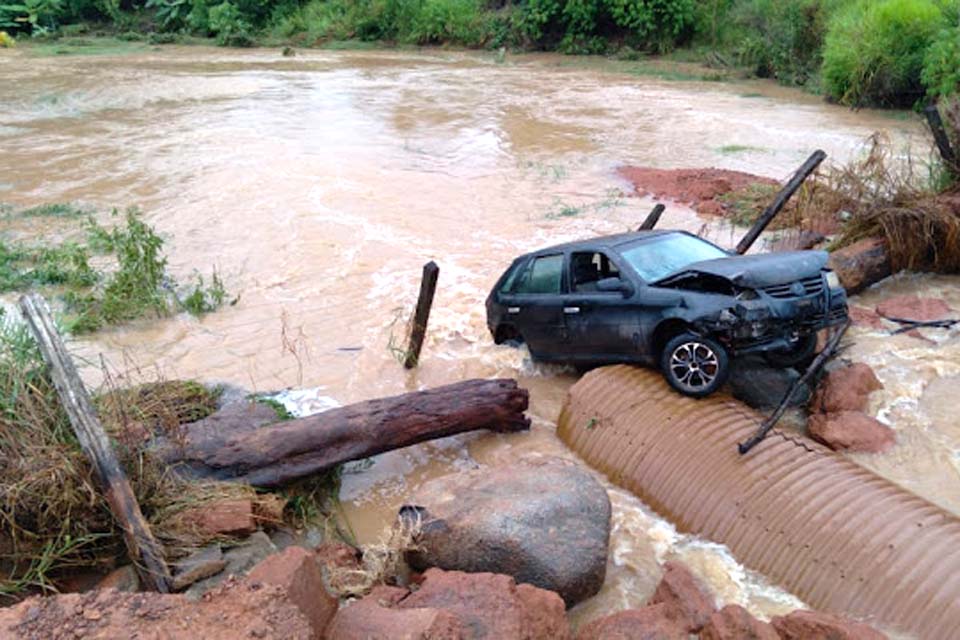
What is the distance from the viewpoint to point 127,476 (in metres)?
6.26

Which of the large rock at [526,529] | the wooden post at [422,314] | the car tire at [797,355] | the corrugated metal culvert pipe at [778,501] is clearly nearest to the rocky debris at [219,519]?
the large rock at [526,529]

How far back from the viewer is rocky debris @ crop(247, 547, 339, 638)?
15.8 ft

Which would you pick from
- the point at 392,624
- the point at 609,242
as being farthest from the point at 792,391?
the point at 392,624

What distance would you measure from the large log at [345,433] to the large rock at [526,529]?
1.15 m

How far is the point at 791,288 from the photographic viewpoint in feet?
25.4

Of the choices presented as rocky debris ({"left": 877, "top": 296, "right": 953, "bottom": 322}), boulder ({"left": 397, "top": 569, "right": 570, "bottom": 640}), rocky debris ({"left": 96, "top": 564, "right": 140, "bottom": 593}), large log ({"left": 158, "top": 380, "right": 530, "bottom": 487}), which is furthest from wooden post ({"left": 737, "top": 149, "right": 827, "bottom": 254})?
rocky debris ({"left": 96, "top": 564, "right": 140, "bottom": 593})

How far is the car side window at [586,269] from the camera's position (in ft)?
29.8

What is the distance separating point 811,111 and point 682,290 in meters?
20.6

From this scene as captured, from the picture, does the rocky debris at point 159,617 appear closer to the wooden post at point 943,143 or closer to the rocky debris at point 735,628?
the rocky debris at point 735,628

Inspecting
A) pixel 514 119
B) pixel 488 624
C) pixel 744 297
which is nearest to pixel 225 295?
pixel 744 297

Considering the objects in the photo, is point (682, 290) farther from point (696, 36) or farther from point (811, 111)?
point (696, 36)

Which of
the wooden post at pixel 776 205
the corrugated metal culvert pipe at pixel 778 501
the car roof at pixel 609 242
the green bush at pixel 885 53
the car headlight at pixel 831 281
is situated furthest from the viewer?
the green bush at pixel 885 53

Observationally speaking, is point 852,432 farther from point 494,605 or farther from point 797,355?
point 494,605

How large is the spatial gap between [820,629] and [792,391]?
8.99 feet
